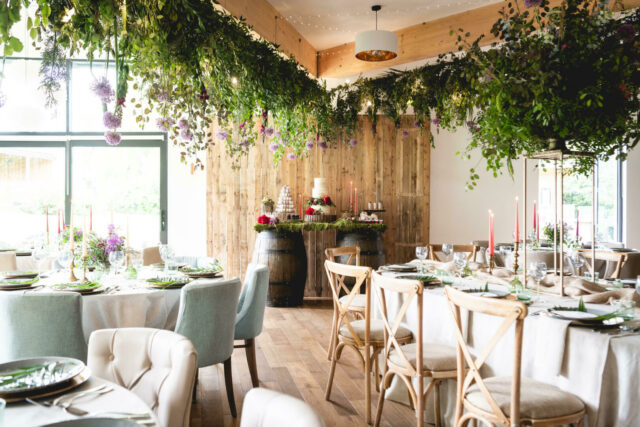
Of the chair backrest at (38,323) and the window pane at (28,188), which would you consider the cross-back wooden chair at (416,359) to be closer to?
the chair backrest at (38,323)

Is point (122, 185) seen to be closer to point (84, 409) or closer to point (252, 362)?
point (252, 362)

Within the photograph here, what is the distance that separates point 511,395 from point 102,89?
9.09 feet

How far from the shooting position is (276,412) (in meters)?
1.13

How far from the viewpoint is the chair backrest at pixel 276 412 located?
1.06 meters

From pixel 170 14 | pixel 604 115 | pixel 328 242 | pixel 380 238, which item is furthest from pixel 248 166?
pixel 604 115

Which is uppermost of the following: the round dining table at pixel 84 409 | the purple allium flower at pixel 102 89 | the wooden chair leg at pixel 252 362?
the purple allium flower at pixel 102 89

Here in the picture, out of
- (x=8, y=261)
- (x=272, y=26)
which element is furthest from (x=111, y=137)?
(x=272, y=26)

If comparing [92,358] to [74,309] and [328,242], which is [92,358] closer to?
[74,309]

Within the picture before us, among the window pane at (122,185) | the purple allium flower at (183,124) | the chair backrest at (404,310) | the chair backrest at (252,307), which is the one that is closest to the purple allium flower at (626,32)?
the chair backrest at (404,310)

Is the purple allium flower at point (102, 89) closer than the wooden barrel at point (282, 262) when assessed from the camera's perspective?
Yes

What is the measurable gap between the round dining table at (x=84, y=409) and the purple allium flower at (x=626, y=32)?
8.11ft

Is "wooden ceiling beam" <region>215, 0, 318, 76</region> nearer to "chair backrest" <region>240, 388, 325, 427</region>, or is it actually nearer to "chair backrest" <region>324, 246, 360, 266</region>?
"chair backrest" <region>324, 246, 360, 266</region>

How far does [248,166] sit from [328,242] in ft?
5.71

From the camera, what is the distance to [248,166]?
23.0ft
